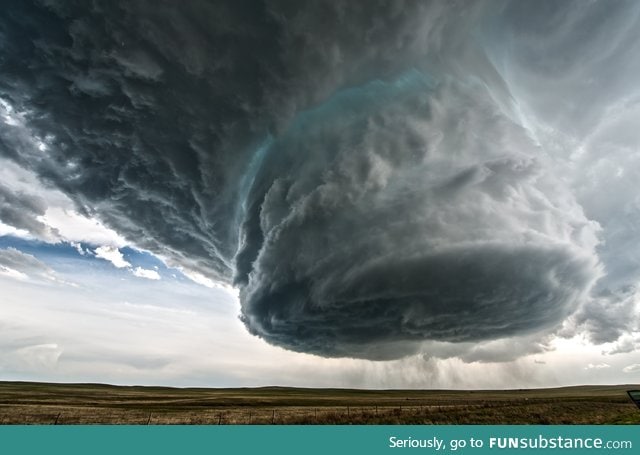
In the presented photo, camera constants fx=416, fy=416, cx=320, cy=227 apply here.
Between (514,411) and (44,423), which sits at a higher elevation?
(514,411)

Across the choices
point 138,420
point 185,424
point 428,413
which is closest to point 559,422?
point 428,413

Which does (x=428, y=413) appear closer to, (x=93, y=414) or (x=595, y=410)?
(x=595, y=410)

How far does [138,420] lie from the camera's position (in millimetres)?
55062

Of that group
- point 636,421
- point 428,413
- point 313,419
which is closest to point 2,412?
point 313,419

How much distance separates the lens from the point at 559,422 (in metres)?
59.3

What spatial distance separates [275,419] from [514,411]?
39.1m
